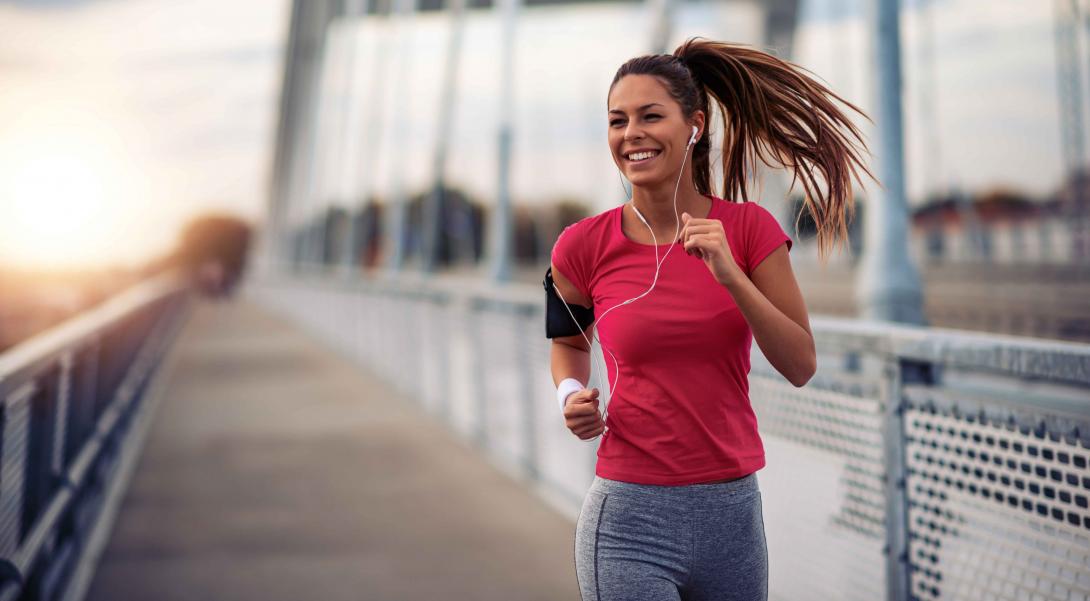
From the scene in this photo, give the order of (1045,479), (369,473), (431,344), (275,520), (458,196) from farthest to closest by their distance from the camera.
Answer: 1. (458,196)
2. (431,344)
3. (369,473)
4. (275,520)
5. (1045,479)

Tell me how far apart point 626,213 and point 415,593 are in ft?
9.44

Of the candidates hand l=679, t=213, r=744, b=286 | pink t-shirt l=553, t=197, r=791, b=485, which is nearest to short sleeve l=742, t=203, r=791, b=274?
pink t-shirt l=553, t=197, r=791, b=485

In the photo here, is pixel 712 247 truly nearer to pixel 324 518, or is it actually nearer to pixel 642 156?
pixel 642 156

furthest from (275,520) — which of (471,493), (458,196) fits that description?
(458,196)

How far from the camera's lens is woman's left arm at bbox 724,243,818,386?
5.77 ft

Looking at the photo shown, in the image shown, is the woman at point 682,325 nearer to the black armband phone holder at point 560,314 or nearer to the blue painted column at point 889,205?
the black armband phone holder at point 560,314

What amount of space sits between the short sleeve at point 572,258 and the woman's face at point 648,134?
0.51 ft

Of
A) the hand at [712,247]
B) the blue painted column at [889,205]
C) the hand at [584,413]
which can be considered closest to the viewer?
the hand at [712,247]

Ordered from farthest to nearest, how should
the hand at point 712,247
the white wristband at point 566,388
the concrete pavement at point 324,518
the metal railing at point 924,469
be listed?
the concrete pavement at point 324,518 → the metal railing at point 924,469 → the white wristband at point 566,388 → the hand at point 712,247

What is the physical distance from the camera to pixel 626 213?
1.98 metres

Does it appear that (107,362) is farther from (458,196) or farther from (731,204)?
(458,196)

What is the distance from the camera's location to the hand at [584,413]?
1.83 metres

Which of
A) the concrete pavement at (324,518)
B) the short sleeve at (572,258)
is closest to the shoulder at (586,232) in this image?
the short sleeve at (572,258)

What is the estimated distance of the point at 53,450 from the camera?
14.8ft
